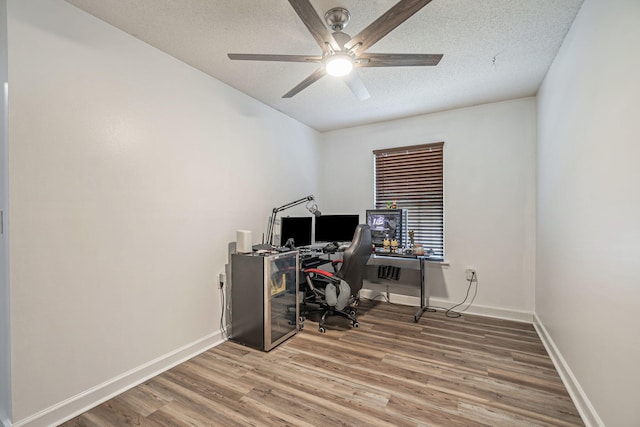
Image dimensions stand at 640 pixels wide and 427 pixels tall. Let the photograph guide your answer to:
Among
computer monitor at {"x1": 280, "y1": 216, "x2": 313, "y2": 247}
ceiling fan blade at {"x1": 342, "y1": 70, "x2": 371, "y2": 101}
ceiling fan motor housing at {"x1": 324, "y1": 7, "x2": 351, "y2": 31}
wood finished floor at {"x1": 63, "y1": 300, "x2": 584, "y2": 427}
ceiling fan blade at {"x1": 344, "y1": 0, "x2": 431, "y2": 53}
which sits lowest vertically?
wood finished floor at {"x1": 63, "y1": 300, "x2": 584, "y2": 427}

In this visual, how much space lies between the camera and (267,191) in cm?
355

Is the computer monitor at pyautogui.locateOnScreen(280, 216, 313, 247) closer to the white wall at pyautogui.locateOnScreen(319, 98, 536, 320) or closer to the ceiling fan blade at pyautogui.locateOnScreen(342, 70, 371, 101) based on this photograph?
the white wall at pyautogui.locateOnScreen(319, 98, 536, 320)

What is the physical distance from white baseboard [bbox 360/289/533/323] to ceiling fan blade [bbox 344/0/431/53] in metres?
3.26

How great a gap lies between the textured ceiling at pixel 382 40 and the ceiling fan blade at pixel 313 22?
0.25 meters

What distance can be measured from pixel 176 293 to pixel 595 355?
2.98 m

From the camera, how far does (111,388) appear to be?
79.0 inches

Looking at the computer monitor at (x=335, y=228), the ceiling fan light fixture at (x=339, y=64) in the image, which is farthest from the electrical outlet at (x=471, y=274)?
the ceiling fan light fixture at (x=339, y=64)

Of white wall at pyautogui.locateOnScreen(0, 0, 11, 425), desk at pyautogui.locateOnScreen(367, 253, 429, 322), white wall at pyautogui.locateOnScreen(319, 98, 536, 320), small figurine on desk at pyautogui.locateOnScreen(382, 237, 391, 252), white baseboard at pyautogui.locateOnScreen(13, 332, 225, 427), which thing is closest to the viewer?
white wall at pyautogui.locateOnScreen(0, 0, 11, 425)

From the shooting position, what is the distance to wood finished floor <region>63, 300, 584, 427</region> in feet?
5.85

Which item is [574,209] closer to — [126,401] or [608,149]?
[608,149]

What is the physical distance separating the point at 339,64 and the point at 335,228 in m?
2.47

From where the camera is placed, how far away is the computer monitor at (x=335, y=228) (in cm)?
402

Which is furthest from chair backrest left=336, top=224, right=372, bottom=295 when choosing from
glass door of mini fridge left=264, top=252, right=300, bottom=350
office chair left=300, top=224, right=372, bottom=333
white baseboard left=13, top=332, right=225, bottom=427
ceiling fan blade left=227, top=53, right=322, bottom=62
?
ceiling fan blade left=227, top=53, right=322, bottom=62

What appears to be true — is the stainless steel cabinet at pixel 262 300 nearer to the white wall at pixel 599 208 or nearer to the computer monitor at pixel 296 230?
the computer monitor at pixel 296 230
